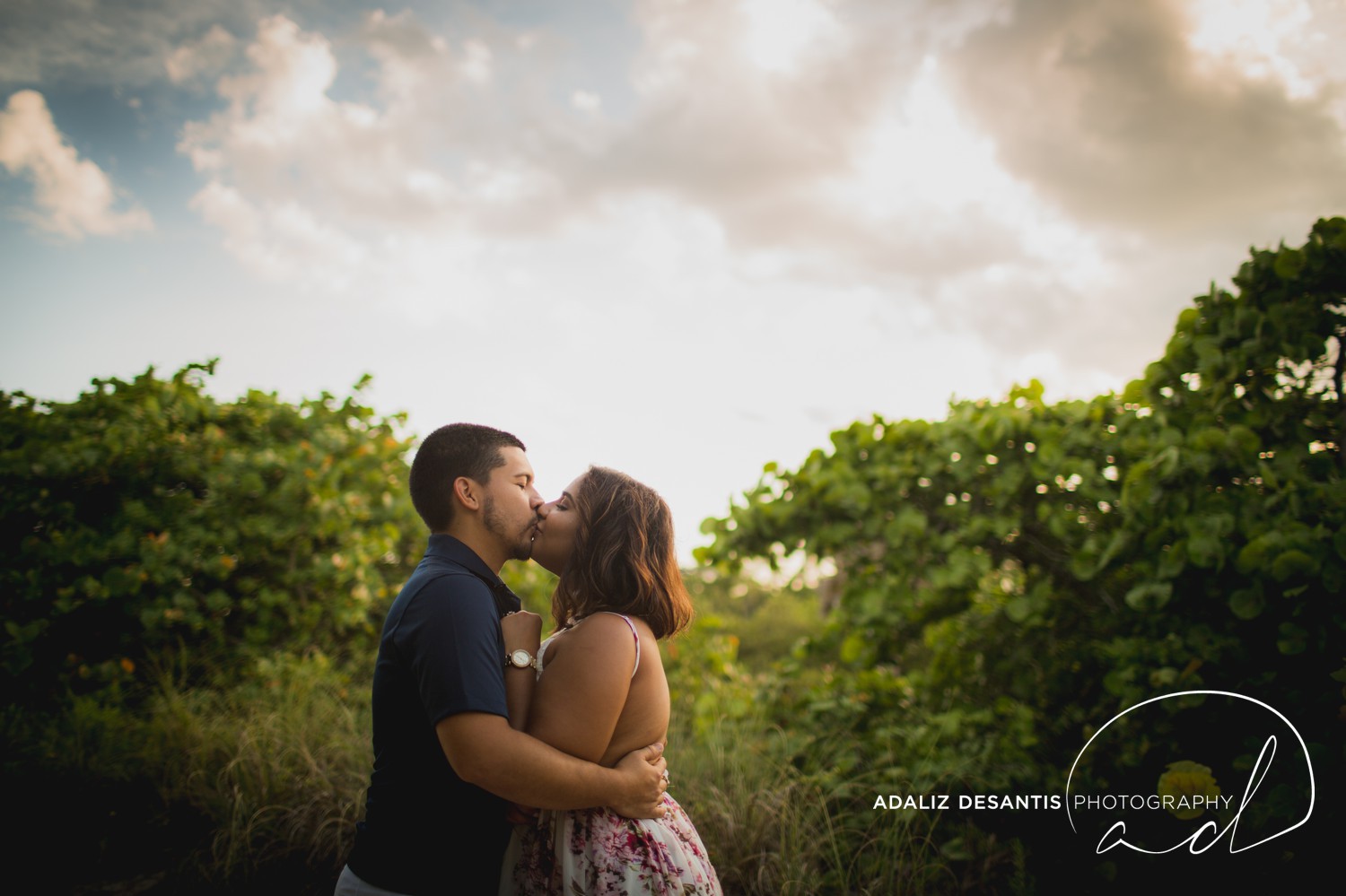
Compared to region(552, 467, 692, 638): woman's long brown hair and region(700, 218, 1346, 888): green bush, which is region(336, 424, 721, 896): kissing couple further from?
region(700, 218, 1346, 888): green bush

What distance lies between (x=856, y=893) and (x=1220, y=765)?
1.63 metres

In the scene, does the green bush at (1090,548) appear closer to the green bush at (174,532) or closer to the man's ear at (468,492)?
the man's ear at (468,492)

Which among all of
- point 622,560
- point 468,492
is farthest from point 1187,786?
point 468,492

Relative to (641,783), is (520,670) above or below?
above

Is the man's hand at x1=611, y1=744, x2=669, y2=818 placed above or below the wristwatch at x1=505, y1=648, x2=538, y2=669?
below

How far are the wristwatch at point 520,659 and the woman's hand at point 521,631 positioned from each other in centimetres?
2

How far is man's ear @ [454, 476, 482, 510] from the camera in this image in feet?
7.50

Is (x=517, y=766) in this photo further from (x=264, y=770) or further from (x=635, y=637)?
(x=264, y=770)

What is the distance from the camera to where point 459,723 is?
179 centimetres

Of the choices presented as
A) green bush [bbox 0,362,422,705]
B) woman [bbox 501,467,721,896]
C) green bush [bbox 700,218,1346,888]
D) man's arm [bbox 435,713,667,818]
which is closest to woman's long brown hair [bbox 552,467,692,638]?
woman [bbox 501,467,721,896]

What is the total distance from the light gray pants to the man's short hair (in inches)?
38.6

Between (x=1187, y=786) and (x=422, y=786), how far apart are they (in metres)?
2.92

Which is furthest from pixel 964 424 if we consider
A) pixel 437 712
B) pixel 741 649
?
pixel 741 649
